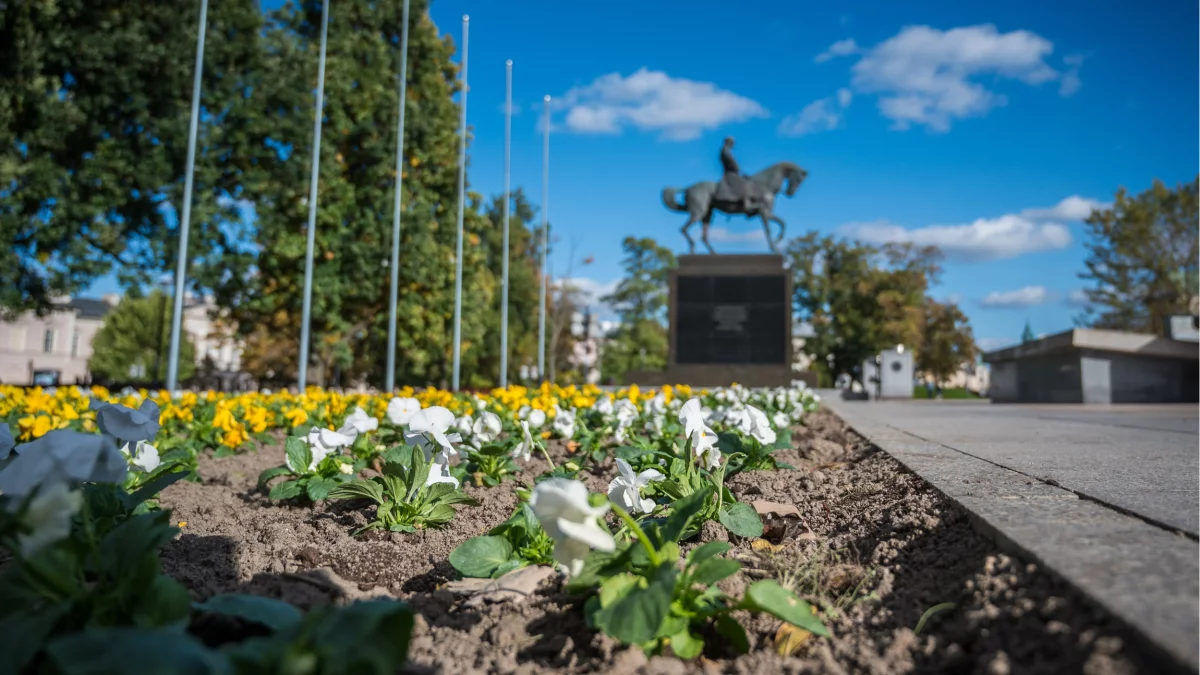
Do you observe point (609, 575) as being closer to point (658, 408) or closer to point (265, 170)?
point (658, 408)

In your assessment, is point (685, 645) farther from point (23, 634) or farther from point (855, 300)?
point (855, 300)

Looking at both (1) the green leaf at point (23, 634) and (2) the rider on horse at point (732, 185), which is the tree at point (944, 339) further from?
(1) the green leaf at point (23, 634)

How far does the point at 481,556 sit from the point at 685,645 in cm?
68

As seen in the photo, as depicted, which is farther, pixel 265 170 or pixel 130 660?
pixel 265 170

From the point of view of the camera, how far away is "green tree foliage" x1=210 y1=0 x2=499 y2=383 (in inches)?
805

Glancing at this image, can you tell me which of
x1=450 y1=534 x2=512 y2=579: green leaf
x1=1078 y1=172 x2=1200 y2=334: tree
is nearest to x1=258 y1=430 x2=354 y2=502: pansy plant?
x1=450 y1=534 x2=512 y2=579: green leaf

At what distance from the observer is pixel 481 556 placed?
1968mm

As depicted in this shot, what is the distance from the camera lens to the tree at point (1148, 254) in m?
30.5

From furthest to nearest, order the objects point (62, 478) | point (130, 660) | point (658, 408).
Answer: point (658, 408), point (62, 478), point (130, 660)

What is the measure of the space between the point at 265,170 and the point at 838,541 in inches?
827

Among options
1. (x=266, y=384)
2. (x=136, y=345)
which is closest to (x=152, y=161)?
(x=266, y=384)

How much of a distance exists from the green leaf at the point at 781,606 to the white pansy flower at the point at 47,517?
3.89 ft

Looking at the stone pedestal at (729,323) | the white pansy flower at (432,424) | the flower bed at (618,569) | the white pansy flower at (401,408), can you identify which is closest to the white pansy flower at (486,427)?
the flower bed at (618,569)

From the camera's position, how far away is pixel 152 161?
1797cm
